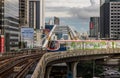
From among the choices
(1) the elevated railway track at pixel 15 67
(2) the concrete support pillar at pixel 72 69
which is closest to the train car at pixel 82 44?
(2) the concrete support pillar at pixel 72 69

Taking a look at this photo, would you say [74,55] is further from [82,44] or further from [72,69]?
[82,44]

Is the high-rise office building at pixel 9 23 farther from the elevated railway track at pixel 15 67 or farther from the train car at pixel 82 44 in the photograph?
the elevated railway track at pixel 15 67

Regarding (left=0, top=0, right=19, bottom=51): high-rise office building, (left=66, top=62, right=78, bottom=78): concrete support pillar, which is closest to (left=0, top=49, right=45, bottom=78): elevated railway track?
(left=66, top=62, right=78, bottom=78): concrete support pillar

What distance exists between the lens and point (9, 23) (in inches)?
6540

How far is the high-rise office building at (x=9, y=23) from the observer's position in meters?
155

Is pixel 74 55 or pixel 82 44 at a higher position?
pixel 82 44

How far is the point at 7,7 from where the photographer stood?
16300cm

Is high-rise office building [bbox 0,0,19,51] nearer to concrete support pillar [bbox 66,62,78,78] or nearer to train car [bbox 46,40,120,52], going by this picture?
train car [bbox 46,40,120,52]

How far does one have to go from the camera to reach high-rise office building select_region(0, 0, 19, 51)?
155125 mm

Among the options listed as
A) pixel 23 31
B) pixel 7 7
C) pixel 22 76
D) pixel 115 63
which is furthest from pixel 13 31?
pixel 22 76

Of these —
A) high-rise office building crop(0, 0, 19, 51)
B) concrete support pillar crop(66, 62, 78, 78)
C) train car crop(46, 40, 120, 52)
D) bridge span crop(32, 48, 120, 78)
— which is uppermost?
high-rise office building crop(0, 0, 19, 51)

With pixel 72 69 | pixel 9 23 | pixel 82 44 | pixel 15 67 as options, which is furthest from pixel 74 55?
pixel 9 23

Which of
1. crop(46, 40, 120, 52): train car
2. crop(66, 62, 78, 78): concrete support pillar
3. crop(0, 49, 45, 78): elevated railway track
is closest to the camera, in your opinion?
crop(0, 49, 45, 78): elevated railway track

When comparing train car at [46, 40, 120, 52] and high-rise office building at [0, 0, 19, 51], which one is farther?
high-rise office building at [0, 0, 19, 51]
